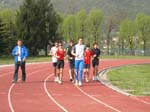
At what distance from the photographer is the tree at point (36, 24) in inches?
2623

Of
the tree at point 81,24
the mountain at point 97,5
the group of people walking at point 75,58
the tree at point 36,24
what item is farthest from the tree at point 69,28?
the group of people walking at point 75,58

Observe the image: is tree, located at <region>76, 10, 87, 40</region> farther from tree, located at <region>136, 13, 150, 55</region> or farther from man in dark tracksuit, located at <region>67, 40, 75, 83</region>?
man in dark tracksuit, located at <region>67, 40, 75, 83</region>

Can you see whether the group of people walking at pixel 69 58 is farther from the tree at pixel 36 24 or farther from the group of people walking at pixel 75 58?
the tree at pixel 36 24

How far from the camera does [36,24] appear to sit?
224ft

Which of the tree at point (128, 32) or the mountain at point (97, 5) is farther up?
the mountain at point (97, 5)

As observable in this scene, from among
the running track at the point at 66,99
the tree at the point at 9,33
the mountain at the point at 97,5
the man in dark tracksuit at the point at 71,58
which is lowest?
the running track at the point at 66,99

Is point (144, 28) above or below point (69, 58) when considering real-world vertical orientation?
above

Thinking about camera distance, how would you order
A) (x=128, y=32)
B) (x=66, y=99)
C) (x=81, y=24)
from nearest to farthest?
(x=66, y=99)
(x=128, y=32)
(x=81, y=24)

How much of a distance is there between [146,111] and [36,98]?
3988 mm

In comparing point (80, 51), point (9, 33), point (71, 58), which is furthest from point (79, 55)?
point (9, 33)

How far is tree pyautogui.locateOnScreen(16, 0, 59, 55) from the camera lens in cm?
6662

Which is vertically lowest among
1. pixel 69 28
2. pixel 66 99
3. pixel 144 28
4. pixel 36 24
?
pixel 66 99

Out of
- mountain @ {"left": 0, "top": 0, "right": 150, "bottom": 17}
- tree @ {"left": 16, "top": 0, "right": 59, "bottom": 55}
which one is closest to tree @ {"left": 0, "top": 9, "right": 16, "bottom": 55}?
tree @ {"left": 16, "top": 0, "right": 59, "bottom": 55}

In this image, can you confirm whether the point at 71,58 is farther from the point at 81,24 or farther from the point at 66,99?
the point at 81,24
